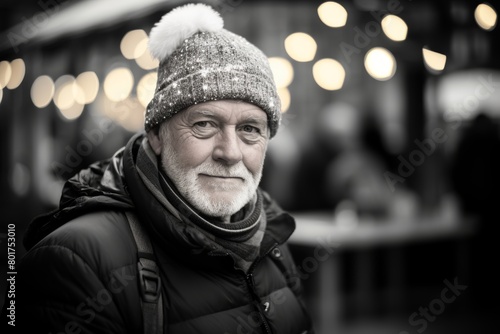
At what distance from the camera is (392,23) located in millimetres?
5152

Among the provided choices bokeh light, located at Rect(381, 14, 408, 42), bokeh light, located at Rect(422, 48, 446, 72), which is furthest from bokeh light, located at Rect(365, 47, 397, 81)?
bokeh light, located at Rect(422, 48, 446, 72)

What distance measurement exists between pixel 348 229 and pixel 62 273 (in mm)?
4573

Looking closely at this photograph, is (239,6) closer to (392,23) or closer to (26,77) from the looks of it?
(392,23)

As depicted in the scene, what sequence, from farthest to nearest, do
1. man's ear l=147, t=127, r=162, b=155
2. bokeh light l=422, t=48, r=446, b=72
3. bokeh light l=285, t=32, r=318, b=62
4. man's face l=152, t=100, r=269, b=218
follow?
bokeh light l=285, t=32, r=318, b=62 < bokeh light l=422, t=48, r=446, b=72 < man's ear l=147, t=127, r=162, b=155 < man's face l=152, t=100, r=269, b=218

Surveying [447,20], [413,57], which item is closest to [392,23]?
[447,20]

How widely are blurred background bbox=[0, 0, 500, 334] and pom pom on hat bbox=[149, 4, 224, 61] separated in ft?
11.6

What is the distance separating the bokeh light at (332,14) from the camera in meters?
5.44

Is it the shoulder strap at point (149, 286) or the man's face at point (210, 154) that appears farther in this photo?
the man's face at point (210, 154)

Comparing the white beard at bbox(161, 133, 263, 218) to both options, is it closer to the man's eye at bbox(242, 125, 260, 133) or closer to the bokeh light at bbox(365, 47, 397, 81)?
the man's eye at bbox(242, 125, 260, 133)

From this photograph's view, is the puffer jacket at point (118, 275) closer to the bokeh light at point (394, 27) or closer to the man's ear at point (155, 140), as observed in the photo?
the man's ear at point (155, 140)

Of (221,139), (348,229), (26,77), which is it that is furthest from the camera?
(26,77)

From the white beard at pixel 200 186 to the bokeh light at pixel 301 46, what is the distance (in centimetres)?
396

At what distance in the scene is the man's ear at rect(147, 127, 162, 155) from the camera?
6.70ft

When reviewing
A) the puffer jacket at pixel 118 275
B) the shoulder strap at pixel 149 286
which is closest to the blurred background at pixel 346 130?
the puffer jacket at pixel 118 275
